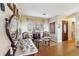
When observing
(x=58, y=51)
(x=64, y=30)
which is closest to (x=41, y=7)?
(x=58, y=51)

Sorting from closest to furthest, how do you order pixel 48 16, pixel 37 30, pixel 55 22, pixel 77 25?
1. pixel 37 30
2. pixel 77 25
3. pixel 48 16
4. pixel 55 22

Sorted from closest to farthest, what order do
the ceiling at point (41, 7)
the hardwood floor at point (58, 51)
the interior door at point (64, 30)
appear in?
the ceiling at point (41, 7) < the hardwood floor at point (58, 51) < the interior door at point (64, 30)

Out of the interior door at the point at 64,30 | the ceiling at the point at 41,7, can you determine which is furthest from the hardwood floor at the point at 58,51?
the interior door at the point at 64,30

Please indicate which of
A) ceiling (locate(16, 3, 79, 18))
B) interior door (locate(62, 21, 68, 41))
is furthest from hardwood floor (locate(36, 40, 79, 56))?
interior door (locate(62, 21, 68, 41))

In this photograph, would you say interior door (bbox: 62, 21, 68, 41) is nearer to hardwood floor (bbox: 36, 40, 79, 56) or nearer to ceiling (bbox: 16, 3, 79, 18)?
ceiling (bbox: 16, 3, 79, 18)

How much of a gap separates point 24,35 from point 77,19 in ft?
8.45

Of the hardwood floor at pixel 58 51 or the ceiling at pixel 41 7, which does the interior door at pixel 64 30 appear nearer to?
the ceiling at pixel 41 7

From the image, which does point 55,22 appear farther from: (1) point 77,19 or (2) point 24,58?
(2) point 24,58

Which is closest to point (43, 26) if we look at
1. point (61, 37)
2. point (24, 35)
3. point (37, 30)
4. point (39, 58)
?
point (37, 30)

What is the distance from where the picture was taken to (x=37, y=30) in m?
4.67

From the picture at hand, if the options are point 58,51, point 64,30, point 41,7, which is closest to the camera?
point 41,7

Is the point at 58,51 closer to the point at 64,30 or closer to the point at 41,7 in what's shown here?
the point at 41,7

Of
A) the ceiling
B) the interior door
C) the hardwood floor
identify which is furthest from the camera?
the interior door

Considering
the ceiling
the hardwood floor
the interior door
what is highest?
the ceiling
